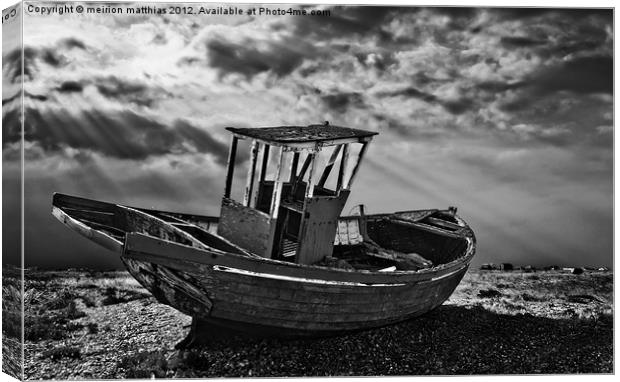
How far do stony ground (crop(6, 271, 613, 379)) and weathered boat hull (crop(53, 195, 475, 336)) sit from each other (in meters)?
0.39

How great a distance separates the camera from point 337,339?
10.7 meters

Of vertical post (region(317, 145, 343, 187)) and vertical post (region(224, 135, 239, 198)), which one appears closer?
vertical post (region(224, 135, 239, 198))

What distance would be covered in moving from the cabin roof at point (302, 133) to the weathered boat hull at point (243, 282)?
1.50 metres

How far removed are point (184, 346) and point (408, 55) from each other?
5107 millimetres

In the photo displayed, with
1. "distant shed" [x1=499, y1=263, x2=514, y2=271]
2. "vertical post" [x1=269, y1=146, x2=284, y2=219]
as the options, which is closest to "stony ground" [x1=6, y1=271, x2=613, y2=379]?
"distant shed" [x1=499, y1=263, x2=514, y2=271]

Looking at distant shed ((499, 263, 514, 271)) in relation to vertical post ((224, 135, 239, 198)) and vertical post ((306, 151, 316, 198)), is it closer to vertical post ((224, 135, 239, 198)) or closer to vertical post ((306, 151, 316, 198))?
vertical post ((306, 151, 316, 198))

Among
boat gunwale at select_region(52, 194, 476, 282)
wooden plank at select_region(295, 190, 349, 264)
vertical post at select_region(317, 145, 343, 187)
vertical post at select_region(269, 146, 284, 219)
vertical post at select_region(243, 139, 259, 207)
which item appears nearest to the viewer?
boat gunwale at select_region(52, 194, 476, 282)

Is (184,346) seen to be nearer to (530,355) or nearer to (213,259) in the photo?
(213,259)

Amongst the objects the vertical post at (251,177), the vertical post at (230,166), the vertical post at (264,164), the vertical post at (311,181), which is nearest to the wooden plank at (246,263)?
the vertical post at (311,181)

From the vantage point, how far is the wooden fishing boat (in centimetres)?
919

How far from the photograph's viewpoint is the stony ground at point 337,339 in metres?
10.1

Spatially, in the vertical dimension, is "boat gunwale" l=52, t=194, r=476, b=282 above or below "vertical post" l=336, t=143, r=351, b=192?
below

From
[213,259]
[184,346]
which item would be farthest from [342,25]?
[184,346]

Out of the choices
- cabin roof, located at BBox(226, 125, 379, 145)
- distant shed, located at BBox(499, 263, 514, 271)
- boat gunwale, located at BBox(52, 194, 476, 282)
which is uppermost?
cabin roof, located at BBox(226, 125, 379, 145)
